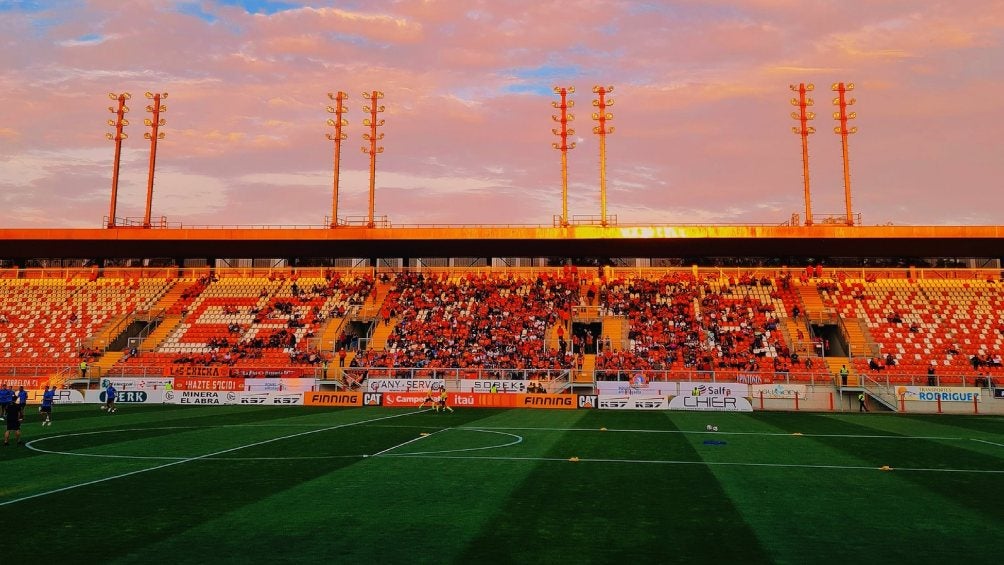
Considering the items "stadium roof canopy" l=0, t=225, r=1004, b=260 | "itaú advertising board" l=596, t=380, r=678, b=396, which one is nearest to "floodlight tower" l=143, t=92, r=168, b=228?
"stadium roof canopy" l=0, t=225, r=1004, b=260

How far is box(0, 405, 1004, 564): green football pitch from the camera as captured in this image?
10.7 meters

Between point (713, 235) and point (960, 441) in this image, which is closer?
point (960, 441)

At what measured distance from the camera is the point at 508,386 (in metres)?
41.8

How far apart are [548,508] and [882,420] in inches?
991

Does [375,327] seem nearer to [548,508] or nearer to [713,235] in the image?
[713,235]

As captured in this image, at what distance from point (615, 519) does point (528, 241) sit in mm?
42059

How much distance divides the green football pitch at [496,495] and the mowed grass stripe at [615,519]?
0.05 meters

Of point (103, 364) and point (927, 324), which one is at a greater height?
point (927, 324)

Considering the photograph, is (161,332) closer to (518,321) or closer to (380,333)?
(380,333)

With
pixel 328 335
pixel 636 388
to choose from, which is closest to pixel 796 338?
pixel 636 388

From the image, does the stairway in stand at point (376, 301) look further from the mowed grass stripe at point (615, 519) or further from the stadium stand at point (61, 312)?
the mowed grass stripe at point (615, 519)

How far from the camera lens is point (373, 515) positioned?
41.4ft

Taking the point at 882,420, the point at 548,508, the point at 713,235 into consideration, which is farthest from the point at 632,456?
the point at 713,235

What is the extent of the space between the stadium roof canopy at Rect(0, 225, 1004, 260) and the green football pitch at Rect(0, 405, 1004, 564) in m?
26.2
